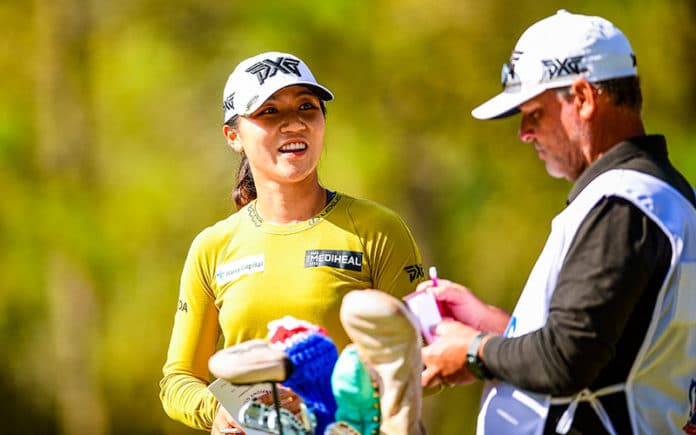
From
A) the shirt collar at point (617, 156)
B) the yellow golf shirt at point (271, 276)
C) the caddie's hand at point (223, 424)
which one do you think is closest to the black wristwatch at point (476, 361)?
the shirt collar at point (617, 156)

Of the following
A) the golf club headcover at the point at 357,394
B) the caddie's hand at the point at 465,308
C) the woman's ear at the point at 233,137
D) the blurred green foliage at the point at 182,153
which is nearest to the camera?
the golf club headcover at the point at 357,394

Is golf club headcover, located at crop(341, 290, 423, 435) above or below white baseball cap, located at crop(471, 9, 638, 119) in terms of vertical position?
below

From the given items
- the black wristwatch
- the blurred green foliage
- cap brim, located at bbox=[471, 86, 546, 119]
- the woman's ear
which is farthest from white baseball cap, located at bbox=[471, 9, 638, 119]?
the blurred green foliage

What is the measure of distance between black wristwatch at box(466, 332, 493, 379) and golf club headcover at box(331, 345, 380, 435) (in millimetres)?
257

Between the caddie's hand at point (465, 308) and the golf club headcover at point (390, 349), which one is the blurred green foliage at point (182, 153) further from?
the golf club headcover at point (390, 349)

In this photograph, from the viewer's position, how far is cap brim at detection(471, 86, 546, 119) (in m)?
2.99

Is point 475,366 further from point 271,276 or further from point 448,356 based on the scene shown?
point 271,276

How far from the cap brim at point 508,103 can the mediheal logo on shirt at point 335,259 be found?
77 centimetres

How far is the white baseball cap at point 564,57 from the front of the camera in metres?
2.93

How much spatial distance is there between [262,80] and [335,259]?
61 centimetres

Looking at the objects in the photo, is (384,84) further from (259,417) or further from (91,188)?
(259,417)

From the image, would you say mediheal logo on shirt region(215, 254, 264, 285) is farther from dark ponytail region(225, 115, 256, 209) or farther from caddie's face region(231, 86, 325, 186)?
dark ponytail region(225, 115, 256, 209)

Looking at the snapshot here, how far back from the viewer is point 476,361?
2932 millimetres

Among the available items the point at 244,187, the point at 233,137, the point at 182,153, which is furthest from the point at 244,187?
the point at 182,153
